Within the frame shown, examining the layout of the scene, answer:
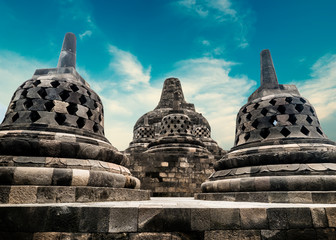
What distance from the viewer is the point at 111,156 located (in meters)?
4.60

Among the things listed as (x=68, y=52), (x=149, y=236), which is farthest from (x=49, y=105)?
(x=149, y=236)

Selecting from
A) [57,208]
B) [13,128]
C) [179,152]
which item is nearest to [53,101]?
[13,128]

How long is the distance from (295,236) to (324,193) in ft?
6.78

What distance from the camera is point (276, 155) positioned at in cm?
458

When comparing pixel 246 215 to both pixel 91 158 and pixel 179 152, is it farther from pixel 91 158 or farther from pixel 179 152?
pixel 179 152

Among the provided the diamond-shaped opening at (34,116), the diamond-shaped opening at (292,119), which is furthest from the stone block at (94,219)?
the diamond-shaped opening at (292,119)

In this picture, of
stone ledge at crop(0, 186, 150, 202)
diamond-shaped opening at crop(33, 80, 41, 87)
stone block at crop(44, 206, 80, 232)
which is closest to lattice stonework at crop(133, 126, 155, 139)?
diamond-shaped opening at crop(33, 80, 41, 87)

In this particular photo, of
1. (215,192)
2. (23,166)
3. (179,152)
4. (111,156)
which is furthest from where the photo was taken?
(179,152)

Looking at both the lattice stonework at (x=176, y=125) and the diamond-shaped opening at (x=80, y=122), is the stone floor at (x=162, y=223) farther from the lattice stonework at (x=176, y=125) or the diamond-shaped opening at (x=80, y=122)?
the lattice stonework at (x=176, y=125)

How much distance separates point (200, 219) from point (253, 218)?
583 millimetres

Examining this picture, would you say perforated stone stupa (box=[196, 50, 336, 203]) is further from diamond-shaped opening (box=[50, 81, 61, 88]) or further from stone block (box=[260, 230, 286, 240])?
diamond-shaped opening (box=[50, 81, 61, 88])

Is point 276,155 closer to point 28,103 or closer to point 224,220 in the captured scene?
point 224,220

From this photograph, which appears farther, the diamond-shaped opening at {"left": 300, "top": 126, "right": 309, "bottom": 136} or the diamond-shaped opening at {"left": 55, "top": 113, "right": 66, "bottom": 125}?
the diamond-shaped opening at {"left": 300, "top": 126, "right": 309, "bottom": 136}

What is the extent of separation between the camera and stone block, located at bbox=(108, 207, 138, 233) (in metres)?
2.18
